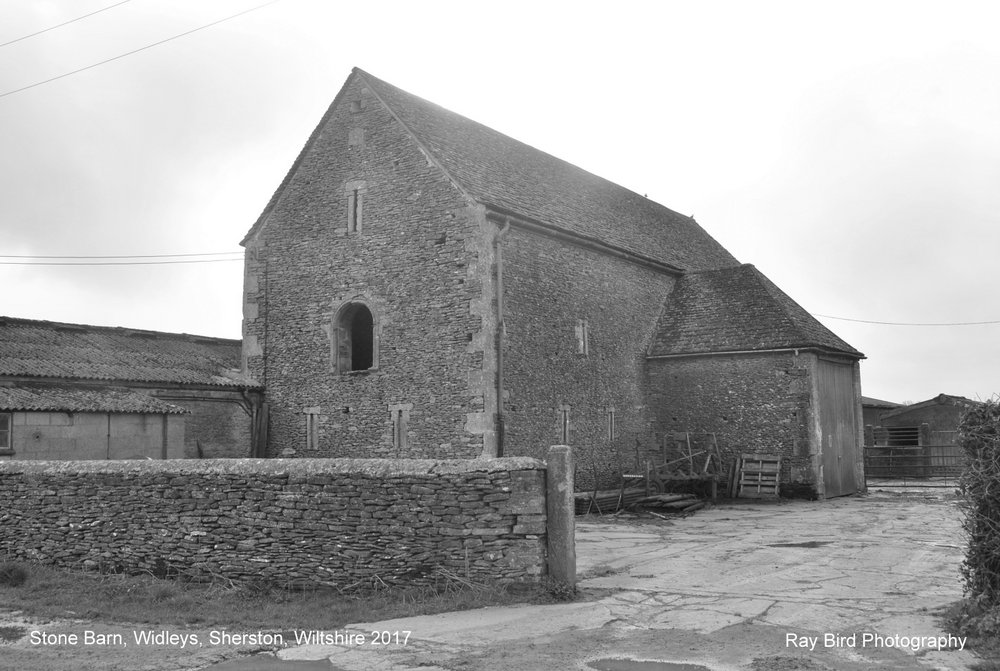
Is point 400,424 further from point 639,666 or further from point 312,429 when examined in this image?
point 639,666

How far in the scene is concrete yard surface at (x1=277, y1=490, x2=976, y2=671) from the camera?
25.8 ft

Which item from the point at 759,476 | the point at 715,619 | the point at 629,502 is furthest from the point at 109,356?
the point at 715,619

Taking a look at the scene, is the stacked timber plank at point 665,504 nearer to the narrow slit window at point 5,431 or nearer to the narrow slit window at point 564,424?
the narrow slit window at point 564,424

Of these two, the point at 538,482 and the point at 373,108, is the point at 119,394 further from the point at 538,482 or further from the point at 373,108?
the point at 538,482

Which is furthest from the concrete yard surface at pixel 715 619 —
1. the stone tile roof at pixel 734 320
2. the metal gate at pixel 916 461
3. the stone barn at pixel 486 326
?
the metal gate at pixel 916 461

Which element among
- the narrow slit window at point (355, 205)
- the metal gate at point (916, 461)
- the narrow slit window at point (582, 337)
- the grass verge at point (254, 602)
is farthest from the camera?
the metal gate at point (916, 461)

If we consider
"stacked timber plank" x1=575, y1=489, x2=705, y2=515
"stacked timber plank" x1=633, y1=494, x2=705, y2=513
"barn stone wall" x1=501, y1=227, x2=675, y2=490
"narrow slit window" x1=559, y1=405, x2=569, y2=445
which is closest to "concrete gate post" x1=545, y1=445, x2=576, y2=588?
"barn stone wall" x1=501, y1=227, x2=675, y2=490

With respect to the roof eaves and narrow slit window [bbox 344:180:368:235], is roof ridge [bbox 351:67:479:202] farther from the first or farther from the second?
the roof eaves

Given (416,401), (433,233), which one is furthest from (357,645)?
(433,233)

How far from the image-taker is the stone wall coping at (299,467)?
1057 centimetres

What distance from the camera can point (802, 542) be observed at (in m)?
15.4

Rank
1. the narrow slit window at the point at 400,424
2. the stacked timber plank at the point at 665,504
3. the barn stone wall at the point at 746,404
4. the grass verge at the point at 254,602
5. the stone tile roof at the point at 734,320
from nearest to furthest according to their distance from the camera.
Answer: the grass verge at the point at 254,602
the narrow slit window at the point at 400,424
the stacked timber plank at the point at 665,504
the barn stone wall at the point at 746,404
the stone tile roof at the point at 734,320

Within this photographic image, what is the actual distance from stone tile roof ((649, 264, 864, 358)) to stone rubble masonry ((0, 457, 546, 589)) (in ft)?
52.1

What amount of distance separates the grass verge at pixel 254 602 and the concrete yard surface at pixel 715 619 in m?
0.38
